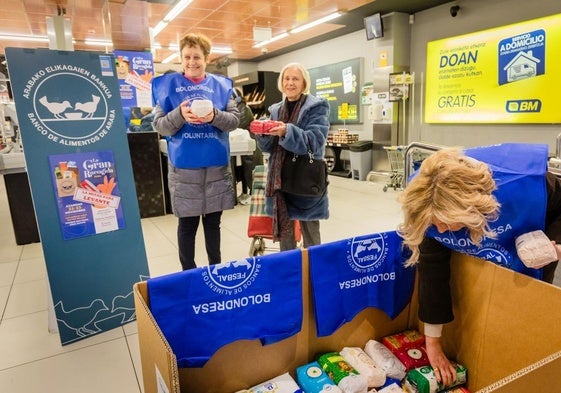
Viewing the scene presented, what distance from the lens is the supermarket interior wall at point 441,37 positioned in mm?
5062

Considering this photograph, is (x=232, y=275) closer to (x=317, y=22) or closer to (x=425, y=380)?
(x=425, y=380)

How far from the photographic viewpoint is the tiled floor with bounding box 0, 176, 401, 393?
1.70 metres

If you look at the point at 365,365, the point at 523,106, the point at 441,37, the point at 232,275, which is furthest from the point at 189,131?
the point at 441,37

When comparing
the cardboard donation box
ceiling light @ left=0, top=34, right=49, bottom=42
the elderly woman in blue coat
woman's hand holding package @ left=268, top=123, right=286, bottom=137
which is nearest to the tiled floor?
the cardboard donation box

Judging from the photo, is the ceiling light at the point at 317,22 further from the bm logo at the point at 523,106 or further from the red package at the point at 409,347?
the red package at the point at 409,347

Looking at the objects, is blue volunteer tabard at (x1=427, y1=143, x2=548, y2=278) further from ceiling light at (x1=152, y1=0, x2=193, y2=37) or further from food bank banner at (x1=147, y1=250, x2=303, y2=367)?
ceiling light at (x1=152, y1=0, x2=193, y2=37)

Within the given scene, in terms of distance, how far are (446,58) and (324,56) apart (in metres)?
3.33

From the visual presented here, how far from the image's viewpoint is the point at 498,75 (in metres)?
5.36

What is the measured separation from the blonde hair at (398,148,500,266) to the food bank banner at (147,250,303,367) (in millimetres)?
393

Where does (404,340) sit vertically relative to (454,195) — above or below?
below

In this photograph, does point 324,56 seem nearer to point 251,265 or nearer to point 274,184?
point 274,184

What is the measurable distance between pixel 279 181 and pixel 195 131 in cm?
→ 54

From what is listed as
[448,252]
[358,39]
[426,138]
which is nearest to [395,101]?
[426,138]

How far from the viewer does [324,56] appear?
8.79 metres
